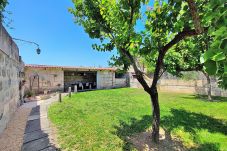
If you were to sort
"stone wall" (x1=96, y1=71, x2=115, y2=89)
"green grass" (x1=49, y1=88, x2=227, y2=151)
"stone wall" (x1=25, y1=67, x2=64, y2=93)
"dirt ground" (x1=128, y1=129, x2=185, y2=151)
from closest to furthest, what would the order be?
"green grass" (x1=49, y1=88, x2=227, y2=151), "dirt ground" (x1=128, y1=129, x2=185, y2=151), "stone wall" (x1=25, y1=67, x2=64, y2=93), "stone wall" (x1=96, y1=71, x2=115, y2=89)

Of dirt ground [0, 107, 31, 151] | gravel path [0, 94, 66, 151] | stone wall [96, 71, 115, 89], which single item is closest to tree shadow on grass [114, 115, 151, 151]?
gravel path [0, 94, 66, 151]

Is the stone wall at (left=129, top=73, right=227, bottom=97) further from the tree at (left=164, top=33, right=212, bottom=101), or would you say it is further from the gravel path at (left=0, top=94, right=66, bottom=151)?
the gravel path at (left=0, top=94, right=66, bottom=151)

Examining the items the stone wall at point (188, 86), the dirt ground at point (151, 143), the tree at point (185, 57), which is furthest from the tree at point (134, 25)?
the stone wall at point (188, 86)

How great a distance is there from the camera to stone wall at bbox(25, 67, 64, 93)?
67.4 ft

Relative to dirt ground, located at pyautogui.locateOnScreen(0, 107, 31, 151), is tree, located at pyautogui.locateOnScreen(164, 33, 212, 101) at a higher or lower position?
higher

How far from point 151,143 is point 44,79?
17.6 meters

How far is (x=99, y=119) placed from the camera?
31.2 ft

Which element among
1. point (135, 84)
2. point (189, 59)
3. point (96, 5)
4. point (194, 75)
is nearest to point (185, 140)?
point (189, 59)

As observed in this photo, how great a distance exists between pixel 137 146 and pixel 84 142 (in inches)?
76.2

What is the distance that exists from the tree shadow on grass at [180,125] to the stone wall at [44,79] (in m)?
14.7

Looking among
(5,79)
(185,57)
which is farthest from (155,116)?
(5,79)

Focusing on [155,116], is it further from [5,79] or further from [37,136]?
[5,79]

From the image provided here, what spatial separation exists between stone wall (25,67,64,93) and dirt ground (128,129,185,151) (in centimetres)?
1567

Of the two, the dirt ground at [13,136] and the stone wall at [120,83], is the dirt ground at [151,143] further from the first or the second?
the stone wall at [120,83]
